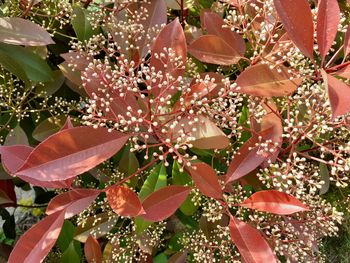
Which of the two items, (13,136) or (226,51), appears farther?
Result: (13,136)

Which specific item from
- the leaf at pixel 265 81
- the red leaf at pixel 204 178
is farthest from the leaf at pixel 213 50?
the red leaf at pixel 204 178

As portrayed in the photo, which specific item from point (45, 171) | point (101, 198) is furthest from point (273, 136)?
point (101, 198)

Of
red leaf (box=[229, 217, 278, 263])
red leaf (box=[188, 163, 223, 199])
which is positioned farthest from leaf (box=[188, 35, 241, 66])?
red leaf (box=[229, 217, 278, 263])

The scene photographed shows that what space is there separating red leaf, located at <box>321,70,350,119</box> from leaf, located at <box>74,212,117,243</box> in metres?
0.72

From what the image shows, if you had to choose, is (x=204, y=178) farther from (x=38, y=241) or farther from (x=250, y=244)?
(x=38, y=241)

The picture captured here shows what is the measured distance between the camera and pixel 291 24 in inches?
34.2

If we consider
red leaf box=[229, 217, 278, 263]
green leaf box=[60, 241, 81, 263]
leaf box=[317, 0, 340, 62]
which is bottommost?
green leaf box=[60, 241, 81, 263]

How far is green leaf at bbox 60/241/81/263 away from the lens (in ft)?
4.40

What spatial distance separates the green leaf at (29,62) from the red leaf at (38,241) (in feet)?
1.42

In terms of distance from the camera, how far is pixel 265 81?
3.09ft

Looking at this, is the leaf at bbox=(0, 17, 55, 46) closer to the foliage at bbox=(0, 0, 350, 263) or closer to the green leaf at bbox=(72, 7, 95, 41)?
the foliage at bbox=(0, 0, 350, 263)

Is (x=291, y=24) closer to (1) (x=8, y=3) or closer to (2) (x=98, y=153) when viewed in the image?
(2) (x=98, y=153)

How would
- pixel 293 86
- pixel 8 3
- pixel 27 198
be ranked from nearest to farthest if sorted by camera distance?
1. pixel 293 86
2. pixel 8 3
3. pixel 27 198

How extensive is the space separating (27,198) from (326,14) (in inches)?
84.0
